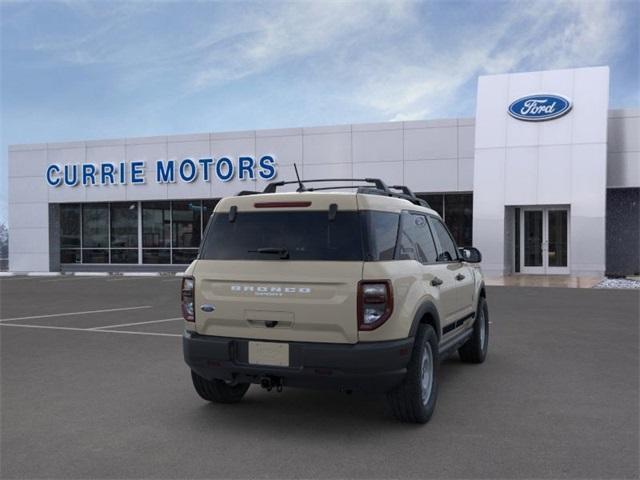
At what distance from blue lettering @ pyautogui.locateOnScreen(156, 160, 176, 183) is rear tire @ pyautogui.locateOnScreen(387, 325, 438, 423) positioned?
23.4 metres

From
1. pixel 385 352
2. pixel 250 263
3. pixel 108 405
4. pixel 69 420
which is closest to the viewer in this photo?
pixel 385 352

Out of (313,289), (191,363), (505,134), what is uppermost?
(505,134)

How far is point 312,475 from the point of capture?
4.05 m

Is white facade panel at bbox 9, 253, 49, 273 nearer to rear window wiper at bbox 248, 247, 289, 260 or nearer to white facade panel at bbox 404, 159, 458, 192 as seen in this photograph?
white facade panel at bbox 404, 159, 458, 192

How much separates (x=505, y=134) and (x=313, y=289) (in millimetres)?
18998

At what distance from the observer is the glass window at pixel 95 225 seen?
2962cm

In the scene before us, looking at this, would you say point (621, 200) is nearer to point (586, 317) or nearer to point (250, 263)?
point (586, 317)

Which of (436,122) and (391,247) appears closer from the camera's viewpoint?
(391,247)

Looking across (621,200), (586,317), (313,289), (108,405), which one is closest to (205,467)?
(313,289)

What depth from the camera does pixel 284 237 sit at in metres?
5.02

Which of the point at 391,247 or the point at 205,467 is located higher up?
the point at 391,247

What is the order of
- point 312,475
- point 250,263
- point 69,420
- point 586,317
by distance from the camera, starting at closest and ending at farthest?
point 312,475
point 250,263
point 69,420
point 586,317

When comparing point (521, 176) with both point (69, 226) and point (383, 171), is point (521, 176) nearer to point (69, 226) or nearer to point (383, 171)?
point (383, 171)

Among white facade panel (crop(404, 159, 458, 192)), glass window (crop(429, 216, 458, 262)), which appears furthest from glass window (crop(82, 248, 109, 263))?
glass window (crop(429, 216, 458, 262))
